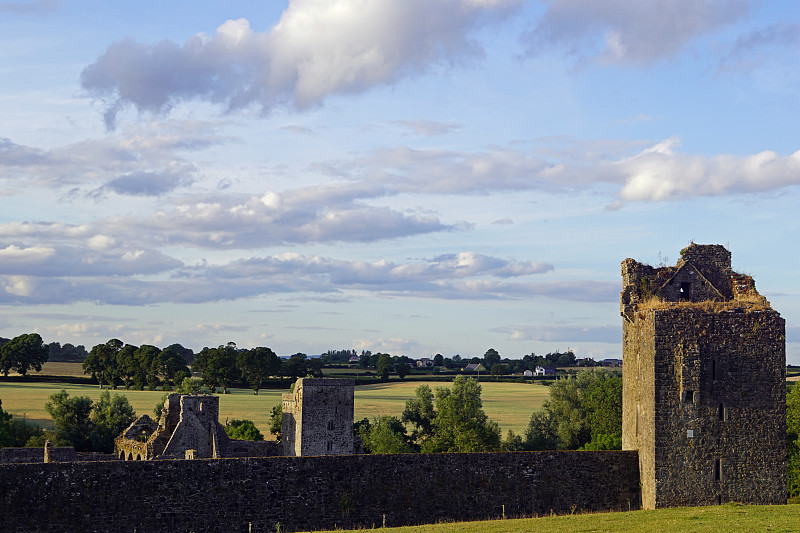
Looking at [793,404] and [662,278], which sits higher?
[662,278]

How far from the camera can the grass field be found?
21.8 meters

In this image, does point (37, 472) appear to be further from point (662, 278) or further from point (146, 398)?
point (146, 398)

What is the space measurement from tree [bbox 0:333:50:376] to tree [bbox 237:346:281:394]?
2965 cm

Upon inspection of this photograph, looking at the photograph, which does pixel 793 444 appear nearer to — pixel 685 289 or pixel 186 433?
pixel 685 289

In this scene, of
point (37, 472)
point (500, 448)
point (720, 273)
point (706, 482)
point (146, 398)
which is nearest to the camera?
point (37, 472)

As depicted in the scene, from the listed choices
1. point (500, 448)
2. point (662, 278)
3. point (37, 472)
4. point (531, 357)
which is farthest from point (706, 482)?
point (531, 357)

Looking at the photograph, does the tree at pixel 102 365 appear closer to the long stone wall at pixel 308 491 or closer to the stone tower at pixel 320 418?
the stone tower at pixel 320 418

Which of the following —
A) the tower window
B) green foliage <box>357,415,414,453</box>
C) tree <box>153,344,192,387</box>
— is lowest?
green foliage <box>357,415,414,453</box>

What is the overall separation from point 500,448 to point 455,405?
5035mm

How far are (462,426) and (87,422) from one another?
2996 cm

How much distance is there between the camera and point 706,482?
90.3 feet

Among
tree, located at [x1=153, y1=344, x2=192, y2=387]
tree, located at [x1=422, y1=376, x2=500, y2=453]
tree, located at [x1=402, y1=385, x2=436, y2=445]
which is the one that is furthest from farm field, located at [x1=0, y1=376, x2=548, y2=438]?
tree, located at [x1=422, y1=376, x2=500, y2=453]

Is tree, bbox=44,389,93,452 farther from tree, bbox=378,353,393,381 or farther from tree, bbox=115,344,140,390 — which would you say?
tree, bbox=378,353,393,381

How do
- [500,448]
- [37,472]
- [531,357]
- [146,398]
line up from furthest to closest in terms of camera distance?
[531,357] → [146,398] → [500,448] → [37,472]
